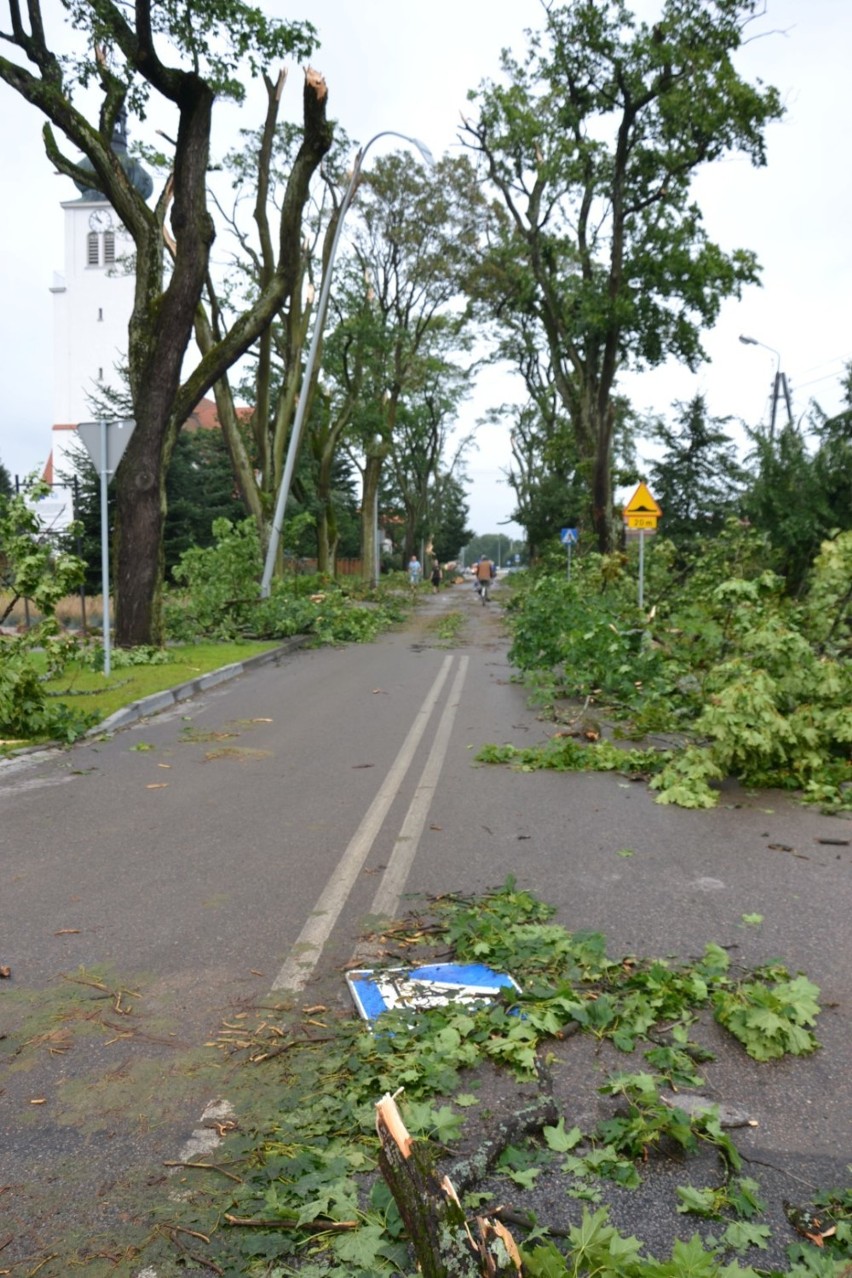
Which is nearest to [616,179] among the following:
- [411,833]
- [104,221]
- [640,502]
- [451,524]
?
[640,502]

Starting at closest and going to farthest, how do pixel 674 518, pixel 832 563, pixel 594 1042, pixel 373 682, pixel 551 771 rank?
pixel 594 1042 → pixel 551 771 → pixel 832 563 → pixel 373 682 → pixel 674 518

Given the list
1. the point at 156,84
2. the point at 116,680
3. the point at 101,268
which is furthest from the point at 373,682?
the point at 101,268

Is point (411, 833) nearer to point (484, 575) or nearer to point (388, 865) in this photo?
point (388, 865)

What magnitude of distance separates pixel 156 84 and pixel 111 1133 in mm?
17508

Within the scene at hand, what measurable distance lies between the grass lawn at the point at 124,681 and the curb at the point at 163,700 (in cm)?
10

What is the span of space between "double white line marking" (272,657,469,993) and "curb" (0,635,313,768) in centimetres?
334

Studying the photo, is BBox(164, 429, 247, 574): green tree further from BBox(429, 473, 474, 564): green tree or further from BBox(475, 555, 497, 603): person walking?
BBox(429, 473, 474, 564): green tree

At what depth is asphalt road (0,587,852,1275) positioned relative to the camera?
340 centimetres

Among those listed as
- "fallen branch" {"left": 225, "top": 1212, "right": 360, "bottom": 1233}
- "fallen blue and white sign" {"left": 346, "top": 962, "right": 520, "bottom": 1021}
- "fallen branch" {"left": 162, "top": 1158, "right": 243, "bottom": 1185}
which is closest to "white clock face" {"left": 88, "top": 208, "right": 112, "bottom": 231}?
"fallen blue and white sign" {"left": 346, "top": 962, "right": 520, "bottom": 1021}

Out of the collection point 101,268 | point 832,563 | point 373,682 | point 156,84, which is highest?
point 101,268

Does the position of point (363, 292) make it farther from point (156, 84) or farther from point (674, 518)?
point (156, 84)

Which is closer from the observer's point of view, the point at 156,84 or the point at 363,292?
the point at 156,84

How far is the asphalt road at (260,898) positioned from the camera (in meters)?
3.40

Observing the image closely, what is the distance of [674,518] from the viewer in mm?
41031
